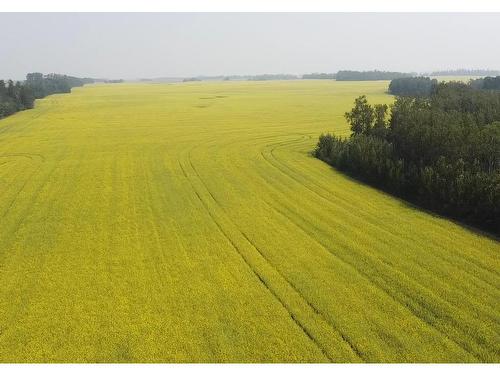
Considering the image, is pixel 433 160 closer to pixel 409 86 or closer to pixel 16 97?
pixel 16 97

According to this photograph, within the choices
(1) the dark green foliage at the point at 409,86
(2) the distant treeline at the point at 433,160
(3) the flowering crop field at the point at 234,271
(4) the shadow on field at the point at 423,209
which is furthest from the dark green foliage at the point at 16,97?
(1) the dark green foliage at the point at 409,86

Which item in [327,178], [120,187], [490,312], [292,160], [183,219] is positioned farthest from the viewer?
[292,160]

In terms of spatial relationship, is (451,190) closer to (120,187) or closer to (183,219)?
(183,219)

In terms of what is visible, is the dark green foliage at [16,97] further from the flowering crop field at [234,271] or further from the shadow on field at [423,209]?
the shadow on field at [423,209]

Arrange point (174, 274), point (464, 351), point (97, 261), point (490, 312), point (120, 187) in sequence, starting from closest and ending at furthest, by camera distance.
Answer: point (464, 351) < point (490, 312) < point (174, 274) < point (97, 261) < point (120, 187)

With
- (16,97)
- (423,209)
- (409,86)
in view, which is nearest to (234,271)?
(423,209)

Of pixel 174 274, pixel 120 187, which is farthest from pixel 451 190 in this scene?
pixel 120 187

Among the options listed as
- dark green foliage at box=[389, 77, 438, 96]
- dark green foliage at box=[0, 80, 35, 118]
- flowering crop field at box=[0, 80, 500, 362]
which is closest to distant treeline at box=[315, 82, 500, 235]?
flowering crop field at box=[0, 80, 500, 362]
